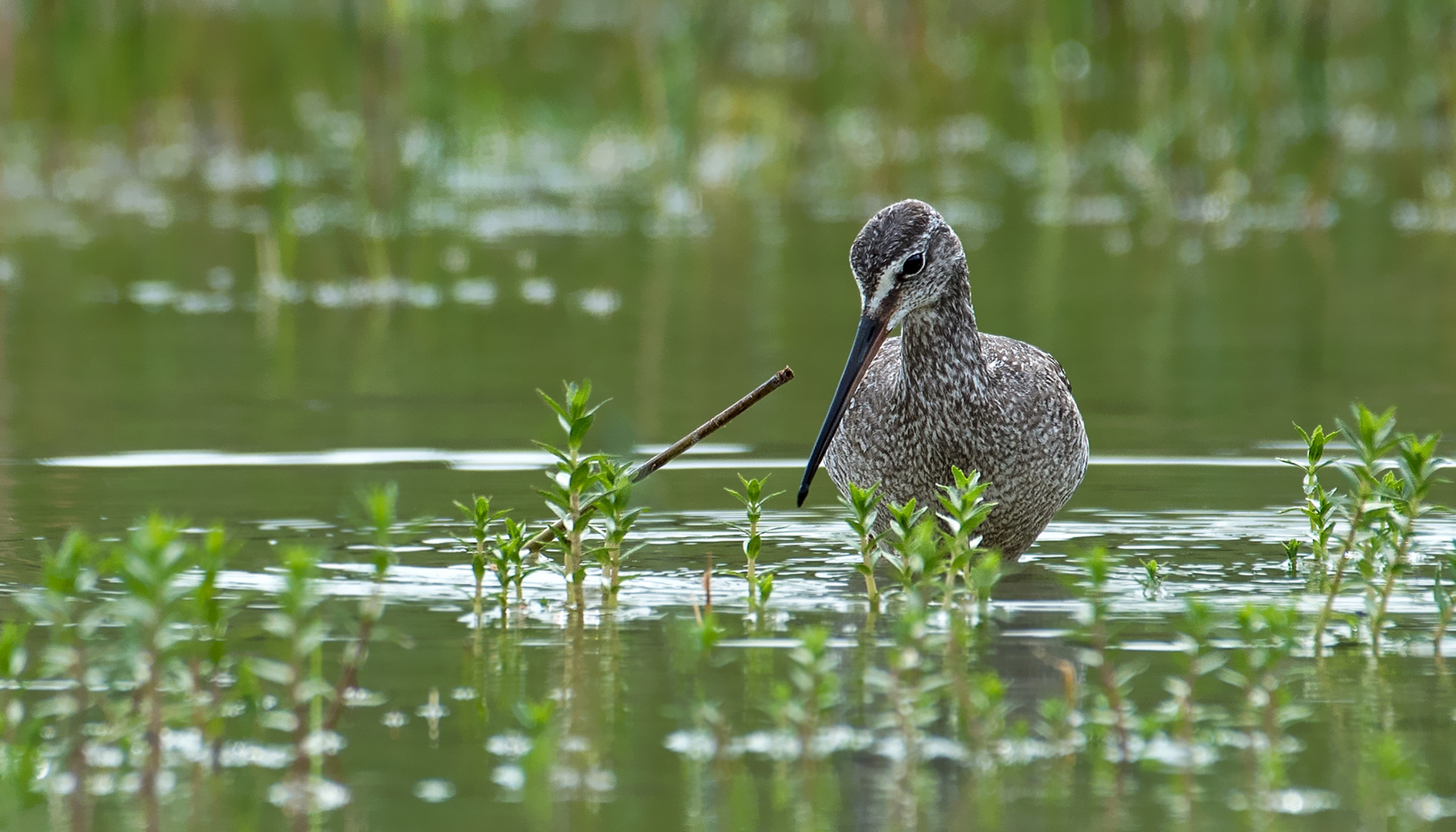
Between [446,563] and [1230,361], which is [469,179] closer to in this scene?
[1230,361]

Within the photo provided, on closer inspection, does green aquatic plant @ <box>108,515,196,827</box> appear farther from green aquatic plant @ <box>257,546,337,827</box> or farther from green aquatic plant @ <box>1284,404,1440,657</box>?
green aquatic plant @ <box>1284,404,1440,657</box>

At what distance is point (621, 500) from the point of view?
5973mm

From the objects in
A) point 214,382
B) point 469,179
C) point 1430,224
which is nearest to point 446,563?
point 214,382

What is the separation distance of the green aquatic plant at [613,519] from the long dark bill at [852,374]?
2.81 feet

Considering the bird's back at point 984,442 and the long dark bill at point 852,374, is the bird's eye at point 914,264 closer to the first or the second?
the long dark bill at point 852,374

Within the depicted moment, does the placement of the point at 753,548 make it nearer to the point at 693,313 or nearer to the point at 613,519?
the point at 613,519

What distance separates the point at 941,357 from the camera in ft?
22.9

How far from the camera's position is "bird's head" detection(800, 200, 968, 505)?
6.76m

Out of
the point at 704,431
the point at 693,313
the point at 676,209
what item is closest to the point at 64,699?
the point at 704,431

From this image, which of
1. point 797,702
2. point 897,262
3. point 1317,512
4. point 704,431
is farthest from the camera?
point 897,262

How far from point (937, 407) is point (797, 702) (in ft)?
8.84

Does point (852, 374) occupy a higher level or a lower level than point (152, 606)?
higher

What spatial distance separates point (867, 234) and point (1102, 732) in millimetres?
2719

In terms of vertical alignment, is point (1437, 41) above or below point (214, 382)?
above
